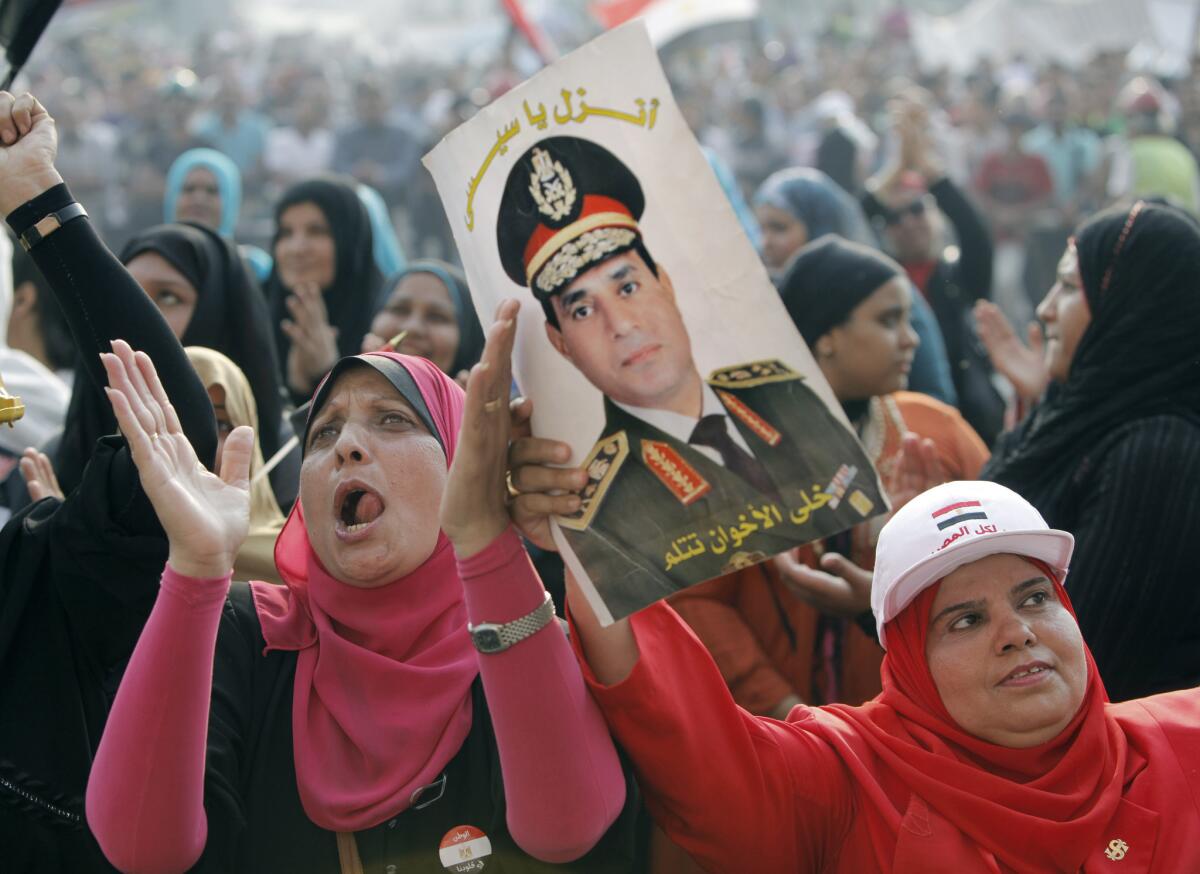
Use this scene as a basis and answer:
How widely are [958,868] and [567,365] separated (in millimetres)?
1004

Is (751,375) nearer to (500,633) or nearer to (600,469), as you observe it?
(600,469)

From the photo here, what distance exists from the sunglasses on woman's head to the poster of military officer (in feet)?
13.9

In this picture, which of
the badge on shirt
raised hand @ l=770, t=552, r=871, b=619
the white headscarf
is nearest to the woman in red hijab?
the badge on shirt

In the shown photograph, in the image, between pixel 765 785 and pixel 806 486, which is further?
pixel 765 785

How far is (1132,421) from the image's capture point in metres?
3.27

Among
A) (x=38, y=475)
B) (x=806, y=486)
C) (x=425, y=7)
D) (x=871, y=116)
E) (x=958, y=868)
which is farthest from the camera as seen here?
(x=425, y=7)

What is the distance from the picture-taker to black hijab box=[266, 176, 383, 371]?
5.52 m

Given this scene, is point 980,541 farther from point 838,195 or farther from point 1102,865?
point 838,195

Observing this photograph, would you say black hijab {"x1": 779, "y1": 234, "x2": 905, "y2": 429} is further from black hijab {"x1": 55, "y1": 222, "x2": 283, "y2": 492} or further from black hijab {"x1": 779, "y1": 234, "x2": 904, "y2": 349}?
black hijab {"x1": 55, "y1": 222, "x2": 283, "y2": 492}

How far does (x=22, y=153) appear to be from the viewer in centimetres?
250

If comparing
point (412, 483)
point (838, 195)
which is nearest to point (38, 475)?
point (412, 483)

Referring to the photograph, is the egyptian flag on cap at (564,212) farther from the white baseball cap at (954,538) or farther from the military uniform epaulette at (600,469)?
the white baseball cap at (954,538)

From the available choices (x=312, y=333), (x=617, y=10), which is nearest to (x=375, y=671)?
(x=312, y=333)

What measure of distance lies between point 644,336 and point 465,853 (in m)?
0.91
